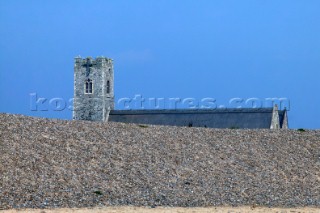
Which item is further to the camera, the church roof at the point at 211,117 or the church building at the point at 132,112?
the church building at the point at 132,112

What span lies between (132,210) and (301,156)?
1024 cm

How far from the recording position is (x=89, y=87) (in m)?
59.2

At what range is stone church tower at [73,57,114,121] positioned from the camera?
5869 centimetres

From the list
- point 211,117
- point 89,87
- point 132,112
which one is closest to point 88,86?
point 89,87

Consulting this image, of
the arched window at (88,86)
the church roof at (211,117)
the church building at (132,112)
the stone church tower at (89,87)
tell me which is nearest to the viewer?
the church roof at (211,117)

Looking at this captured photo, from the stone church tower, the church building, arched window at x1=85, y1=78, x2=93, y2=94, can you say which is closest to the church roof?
the church building

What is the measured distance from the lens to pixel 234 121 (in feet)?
153

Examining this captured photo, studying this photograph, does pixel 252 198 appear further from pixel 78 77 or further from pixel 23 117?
pixel 78 77

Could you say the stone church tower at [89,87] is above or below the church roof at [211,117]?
above

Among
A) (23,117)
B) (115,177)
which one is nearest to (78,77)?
(23,117)

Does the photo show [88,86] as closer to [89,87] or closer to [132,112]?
[89,87]

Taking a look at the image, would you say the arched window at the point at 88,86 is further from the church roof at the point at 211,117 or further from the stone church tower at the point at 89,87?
the church roof at the point at 211,117

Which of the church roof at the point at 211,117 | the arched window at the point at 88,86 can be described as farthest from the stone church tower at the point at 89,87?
the church roof at the point at 211,117

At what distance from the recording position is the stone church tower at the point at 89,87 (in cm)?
5869
